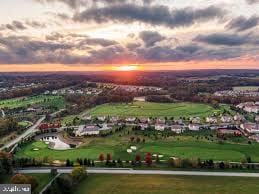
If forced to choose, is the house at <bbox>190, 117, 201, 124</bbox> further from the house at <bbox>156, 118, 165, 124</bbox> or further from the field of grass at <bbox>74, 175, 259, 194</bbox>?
the field of grass at <bbox>74, 175, 259, 194</bbox>

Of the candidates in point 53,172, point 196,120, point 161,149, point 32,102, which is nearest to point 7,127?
point 53,172

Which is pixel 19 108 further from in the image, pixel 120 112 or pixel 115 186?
pixel 115 186

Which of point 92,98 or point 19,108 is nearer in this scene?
point 19,108

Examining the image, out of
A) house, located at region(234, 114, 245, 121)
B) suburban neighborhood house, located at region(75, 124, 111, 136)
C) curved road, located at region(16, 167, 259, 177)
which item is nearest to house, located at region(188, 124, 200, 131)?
house, located at region(234, 114, 245, 121)

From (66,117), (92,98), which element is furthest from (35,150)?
(92,98)

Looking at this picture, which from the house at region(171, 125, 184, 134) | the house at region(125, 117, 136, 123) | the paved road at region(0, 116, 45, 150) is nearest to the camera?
the paved road at region(0, 116, 45, 150)
